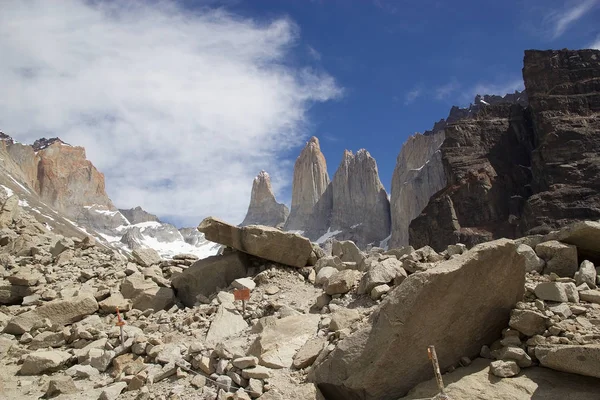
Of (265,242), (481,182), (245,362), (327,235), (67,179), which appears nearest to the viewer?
(245,362)

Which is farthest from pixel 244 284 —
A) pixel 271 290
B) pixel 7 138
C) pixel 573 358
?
pixel 7 138

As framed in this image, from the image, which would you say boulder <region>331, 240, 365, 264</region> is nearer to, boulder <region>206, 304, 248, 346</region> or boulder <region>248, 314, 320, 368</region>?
boulder <region>206, 304, 248, 346</region>

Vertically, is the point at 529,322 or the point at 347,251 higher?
the point at 347,251

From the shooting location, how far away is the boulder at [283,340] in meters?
7.23

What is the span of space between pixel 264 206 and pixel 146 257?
151 meters

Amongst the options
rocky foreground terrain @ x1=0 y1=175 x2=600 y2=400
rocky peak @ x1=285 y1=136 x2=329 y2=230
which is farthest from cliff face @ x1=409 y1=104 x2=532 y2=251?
rocky peak @ x1=285 y1=136 x2=329 y2=230

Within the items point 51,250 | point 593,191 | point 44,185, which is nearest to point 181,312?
point 51,250

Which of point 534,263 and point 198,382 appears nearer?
point 198,382

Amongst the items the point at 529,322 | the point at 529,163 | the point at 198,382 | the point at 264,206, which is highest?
the point at 264,206

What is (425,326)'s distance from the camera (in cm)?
594

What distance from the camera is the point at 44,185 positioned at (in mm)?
145875

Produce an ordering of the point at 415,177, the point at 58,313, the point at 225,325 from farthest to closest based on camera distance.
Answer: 1. the point at 415,177
2. the point at 58,313
3. the point at 225,325

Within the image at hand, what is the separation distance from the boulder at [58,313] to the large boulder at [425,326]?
7228 millimetres

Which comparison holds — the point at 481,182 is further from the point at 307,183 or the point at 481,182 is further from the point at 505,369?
the point at 307,183
